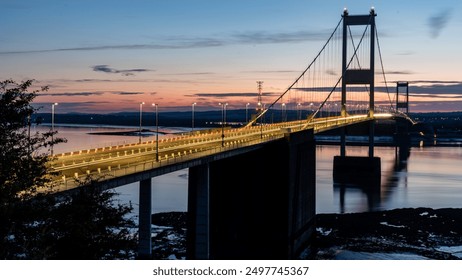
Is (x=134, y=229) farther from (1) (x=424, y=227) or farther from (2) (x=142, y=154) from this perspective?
(1) (x=424, y=227)

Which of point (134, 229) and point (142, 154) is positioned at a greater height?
point (142, 154)

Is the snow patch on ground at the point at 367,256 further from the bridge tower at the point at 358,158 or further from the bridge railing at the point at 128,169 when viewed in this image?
the bridge tower at the point at 358,158

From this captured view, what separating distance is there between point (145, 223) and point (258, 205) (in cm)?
1332

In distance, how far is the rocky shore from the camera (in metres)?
44.7

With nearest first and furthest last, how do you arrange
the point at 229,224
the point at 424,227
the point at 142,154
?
the point at 142,154
the point at 229,224
the point at 424,227

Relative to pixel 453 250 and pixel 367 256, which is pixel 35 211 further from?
pixel 453 250

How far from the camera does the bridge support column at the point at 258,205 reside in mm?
42500

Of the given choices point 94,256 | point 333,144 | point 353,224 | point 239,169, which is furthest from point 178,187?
point 333,144

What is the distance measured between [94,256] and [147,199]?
11.6 metres

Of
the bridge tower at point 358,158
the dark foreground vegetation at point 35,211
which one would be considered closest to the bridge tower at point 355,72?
the bridge tower at point 358,158

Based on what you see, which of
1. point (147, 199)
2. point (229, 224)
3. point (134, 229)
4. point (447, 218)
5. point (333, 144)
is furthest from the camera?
point (333, 144)

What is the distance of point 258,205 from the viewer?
43.8m

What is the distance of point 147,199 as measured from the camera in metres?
31.2
